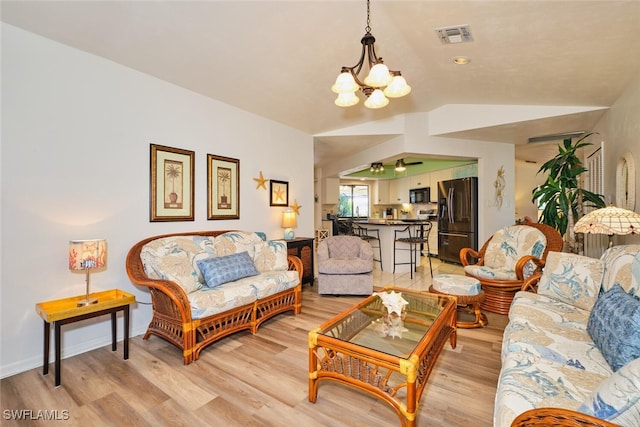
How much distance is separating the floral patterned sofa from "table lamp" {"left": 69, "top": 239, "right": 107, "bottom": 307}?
107 inches

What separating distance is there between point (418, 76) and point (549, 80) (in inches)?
54.1

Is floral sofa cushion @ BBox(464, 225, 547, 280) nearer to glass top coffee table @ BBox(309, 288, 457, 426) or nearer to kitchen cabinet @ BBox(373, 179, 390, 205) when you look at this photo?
glass top coffee table @ BBox(309, 288, 457, 426)

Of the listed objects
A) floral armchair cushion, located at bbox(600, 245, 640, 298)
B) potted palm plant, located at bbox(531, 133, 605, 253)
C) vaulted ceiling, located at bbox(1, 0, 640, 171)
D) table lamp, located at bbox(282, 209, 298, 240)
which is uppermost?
vaulted ceiling, located at bbox(1, 0, 640, 171)

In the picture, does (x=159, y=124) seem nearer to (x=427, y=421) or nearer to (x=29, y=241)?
(x=29, y=241)

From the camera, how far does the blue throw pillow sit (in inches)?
108

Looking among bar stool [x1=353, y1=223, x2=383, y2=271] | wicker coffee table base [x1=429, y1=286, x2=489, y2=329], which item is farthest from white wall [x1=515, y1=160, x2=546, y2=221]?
wicker coffee table base [x1=429, y1=286, x2=489, y2=329]

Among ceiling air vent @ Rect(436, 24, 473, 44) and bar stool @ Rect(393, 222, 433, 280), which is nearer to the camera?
Answer: ceiling air vent @ Rect(436, 24, 473, 44)

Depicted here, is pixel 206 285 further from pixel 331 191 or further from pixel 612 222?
pixel 331 191

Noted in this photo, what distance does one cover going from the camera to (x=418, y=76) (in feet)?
11.2

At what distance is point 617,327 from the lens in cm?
136

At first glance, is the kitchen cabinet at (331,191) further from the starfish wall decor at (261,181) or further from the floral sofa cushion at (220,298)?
the floral sofa cushion at (220,298)

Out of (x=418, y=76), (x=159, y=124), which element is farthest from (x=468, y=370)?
(x=159, y=124)

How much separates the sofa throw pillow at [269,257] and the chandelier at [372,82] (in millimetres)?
1906

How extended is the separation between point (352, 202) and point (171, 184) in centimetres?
702
